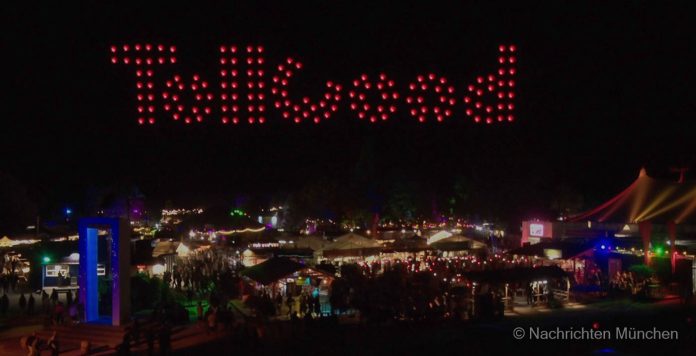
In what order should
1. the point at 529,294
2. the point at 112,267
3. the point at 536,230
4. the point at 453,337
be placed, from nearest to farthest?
the point at 453,337, the point at 112,267, the point at 529,294, the point at 536,230

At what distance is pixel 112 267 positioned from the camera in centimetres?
1709

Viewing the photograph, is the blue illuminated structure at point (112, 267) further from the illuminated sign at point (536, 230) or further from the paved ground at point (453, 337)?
the illuminated sign at point (536, 230)

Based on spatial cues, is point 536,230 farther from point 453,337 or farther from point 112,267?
point 112,267

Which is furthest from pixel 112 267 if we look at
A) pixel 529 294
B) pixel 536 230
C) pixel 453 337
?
pixel 536 230

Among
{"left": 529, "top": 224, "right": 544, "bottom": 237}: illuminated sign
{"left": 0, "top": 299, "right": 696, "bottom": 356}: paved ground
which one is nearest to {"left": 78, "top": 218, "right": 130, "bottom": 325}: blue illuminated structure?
Answer: {"left": 0, "top": 299, "right": 696, "bottom": 356}: paved ground

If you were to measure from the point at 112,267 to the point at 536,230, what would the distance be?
59.1ft

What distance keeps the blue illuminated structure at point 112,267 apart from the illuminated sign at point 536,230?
17.4 meters

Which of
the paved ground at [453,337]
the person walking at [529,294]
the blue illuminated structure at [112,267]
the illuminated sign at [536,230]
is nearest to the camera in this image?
the paved ground at [453,337]

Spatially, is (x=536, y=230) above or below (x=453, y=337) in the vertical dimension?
above

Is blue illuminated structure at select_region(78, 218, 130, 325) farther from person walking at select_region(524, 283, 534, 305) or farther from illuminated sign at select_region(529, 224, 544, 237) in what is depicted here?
illuminated sign at select_region(529, 224, 544, 237)

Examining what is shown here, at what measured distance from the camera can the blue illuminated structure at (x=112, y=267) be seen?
55.8 ft

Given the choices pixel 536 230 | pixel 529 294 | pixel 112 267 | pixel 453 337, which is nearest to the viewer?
pixel 453 337

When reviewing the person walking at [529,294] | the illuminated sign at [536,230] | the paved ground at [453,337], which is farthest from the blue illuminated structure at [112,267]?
the illuminated sign at [536,230]

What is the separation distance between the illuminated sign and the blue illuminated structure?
17.4 meters
